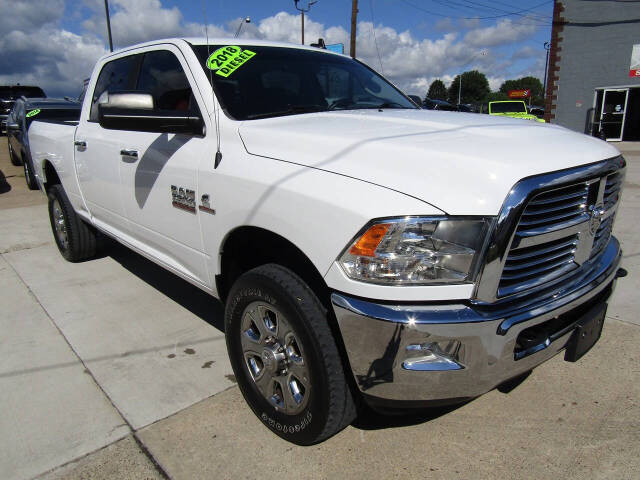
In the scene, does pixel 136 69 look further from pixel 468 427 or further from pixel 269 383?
pixel 468 427

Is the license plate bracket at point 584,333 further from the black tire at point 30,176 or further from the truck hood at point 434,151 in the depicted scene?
the black tire at point 30,176

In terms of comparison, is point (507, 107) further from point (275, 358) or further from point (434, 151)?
point (275, 358)

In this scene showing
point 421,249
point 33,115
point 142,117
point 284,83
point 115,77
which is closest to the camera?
point 421,249

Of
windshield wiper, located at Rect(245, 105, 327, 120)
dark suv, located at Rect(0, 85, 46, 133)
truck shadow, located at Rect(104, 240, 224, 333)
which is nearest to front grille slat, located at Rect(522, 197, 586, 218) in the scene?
windshield wiper, located at Rect(245, 105, 327, 120)

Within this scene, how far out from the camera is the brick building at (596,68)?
61.2ft

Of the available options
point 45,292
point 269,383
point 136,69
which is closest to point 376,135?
point 269,383

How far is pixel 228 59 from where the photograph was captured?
279cm

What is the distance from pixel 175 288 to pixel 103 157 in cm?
129

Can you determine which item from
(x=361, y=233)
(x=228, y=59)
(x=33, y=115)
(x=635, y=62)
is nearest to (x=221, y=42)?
(x=228, y=59)

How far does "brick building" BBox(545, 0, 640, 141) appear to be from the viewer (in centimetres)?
1864

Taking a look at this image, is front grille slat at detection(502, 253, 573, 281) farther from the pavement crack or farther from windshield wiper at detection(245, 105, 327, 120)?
the pavement crack

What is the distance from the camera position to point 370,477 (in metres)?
2.05

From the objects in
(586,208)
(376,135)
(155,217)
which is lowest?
(155,217)

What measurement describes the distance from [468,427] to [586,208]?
1175 millimetres
